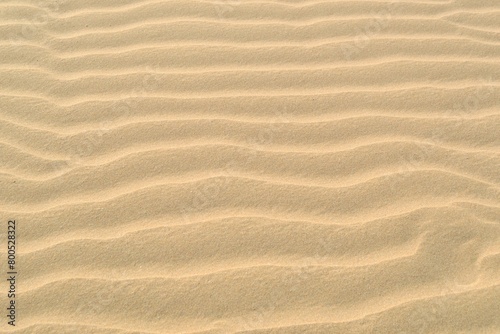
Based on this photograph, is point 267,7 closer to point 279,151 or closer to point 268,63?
point 268,63

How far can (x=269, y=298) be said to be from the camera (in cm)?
177

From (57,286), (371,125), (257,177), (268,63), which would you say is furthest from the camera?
(268,63)

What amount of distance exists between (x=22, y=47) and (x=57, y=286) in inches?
62.5

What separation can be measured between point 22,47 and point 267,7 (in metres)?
1.48

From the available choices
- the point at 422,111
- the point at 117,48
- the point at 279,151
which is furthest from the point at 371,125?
the point at 117,48

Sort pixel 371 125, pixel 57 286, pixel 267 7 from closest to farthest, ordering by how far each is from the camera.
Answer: pixel 57 286, pixel 371 125, pixel 267 7

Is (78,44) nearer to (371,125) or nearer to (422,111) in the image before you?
(371,125)

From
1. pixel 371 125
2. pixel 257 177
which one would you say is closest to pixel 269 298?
pixel 257 177

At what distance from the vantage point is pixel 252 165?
7.05ft

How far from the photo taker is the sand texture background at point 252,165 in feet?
5.81

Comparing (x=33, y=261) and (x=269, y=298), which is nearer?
(x=269, y=298)

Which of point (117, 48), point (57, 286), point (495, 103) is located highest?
point (117, 48)

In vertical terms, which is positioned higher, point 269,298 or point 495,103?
point 495,103

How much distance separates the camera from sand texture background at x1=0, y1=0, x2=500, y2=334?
5.81ft
